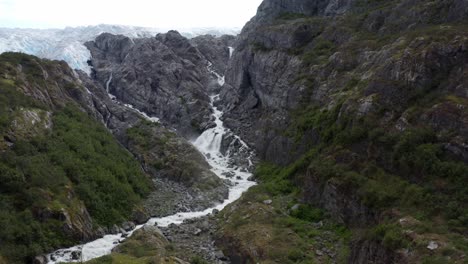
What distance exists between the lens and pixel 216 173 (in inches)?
2840

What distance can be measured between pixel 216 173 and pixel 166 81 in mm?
45791

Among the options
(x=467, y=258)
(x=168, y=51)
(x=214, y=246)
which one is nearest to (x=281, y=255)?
(x=214, y=246)

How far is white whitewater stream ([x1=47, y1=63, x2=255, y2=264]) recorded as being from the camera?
132 feet

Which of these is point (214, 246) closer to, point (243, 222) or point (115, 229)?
point (243, 222)

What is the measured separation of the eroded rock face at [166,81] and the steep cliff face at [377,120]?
62.0 feet

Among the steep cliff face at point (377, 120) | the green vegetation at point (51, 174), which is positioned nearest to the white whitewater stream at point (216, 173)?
the green vegetation at point (51, 174)

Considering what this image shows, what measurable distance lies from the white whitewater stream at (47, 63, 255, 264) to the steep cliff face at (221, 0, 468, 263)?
4669mm

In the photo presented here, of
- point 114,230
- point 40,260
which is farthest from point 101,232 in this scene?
point 40,260

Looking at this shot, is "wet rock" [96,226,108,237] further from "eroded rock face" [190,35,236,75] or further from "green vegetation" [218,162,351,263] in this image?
"eroded rock face" [190,35,236,75]

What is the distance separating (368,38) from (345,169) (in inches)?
1431

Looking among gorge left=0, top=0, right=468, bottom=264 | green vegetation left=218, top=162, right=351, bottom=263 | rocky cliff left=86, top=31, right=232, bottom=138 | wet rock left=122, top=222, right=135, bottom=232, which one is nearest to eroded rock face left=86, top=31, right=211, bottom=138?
rocky cliff left=86, top=31, right=232, bottom=138

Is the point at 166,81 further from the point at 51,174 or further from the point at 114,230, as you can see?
the point at 114,230

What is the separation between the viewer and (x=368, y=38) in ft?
236

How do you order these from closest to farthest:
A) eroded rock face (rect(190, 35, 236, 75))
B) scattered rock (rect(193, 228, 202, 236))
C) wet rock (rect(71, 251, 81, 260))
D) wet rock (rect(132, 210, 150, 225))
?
wet rock (rect(71, 251, 81, 260)), scattered rock (rect(193, 228, 202, 236)), wet rock (rect(132, 210, 150, 225)), eroded rock face (rect(190, 35, 236, 75))
